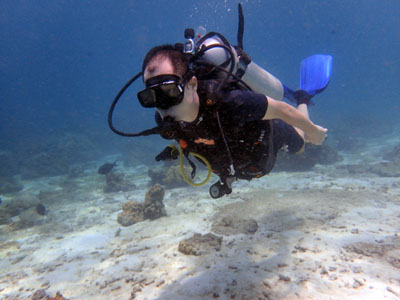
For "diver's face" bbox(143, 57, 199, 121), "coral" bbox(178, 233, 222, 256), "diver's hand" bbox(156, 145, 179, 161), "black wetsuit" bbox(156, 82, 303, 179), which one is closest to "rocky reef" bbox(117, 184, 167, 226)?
"coral" bbox(178, 233, 222, 256)

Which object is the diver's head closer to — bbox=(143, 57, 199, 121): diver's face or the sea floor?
bbox=(143, 57, 199, 121): diver's face

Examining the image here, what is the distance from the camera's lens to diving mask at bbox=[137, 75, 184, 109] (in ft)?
6.75

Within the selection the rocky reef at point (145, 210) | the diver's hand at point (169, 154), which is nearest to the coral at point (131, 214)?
the rocky reef at point (145, 210)

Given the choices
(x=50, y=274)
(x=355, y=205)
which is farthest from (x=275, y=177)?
(x=50, y=274)

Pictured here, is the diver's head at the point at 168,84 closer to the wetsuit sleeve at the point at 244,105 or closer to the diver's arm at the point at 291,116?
the wetsuit sleeve at the point at 244,105

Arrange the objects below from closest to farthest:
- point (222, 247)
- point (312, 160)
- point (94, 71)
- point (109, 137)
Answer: point (222, 247) < point (312, 160) < point (109, 137) < point (94, 71)

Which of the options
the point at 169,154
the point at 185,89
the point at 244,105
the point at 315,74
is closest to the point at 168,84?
the point at 185,89

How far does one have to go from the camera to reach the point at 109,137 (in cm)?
3519

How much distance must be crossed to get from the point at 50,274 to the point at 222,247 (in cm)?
313

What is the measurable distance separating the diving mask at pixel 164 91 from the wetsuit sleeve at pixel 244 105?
0.56m

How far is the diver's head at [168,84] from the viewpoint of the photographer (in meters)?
2.08

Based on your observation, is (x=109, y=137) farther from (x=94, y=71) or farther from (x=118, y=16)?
(x=94, y=71)

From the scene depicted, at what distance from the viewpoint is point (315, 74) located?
466cm

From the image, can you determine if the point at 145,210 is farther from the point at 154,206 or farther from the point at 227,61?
the point at 227,61
